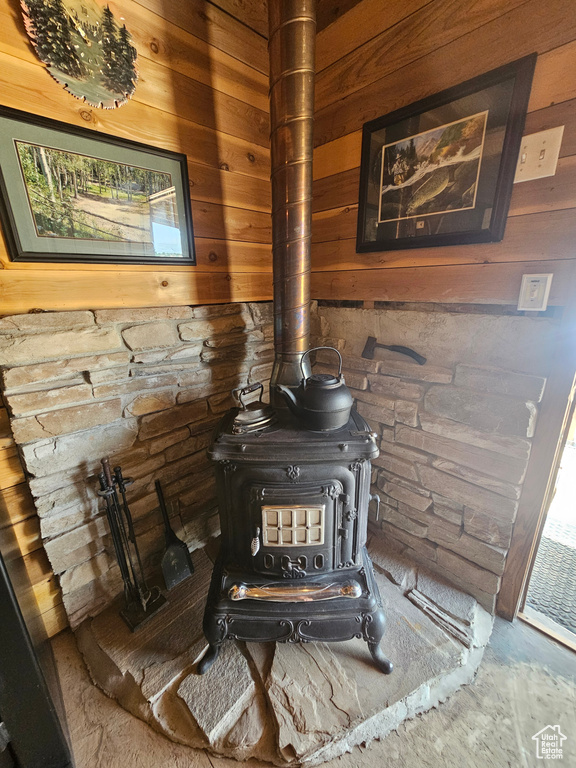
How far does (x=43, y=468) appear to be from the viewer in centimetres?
114

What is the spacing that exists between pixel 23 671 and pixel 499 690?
1541mm

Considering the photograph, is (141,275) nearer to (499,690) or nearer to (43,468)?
(43,468)

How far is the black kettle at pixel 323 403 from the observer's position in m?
1.09

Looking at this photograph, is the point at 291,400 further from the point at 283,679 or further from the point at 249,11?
the point at 249,11

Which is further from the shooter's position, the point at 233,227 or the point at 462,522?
the point at 233,227

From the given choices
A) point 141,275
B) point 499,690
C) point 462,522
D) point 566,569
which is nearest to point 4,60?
point 141,275

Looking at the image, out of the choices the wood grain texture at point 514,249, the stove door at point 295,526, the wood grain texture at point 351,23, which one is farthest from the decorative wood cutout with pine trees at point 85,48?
the stove door at point 295,526

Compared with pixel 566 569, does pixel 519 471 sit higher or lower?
higher

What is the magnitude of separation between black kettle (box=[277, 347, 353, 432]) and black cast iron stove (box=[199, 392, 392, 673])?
4 centimetres

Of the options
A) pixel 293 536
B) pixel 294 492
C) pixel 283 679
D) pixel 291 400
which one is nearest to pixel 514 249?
pixel 291 400

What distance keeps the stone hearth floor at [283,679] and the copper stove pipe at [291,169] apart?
983 millimetres

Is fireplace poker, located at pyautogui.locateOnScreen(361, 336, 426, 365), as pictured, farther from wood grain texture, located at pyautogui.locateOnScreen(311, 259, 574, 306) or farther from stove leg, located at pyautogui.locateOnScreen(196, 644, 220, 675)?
stove leg, located at pyautogui.locateOnScreen(196, 644, 220, 675)

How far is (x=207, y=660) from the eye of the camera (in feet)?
3.85

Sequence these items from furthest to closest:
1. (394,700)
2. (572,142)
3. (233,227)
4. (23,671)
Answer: (233,227), (394,700), (572,142), (23,671)
